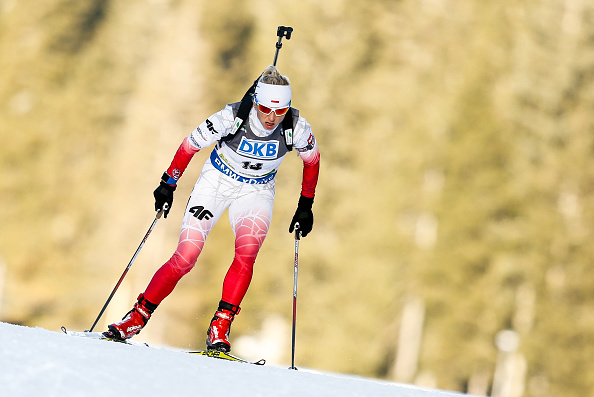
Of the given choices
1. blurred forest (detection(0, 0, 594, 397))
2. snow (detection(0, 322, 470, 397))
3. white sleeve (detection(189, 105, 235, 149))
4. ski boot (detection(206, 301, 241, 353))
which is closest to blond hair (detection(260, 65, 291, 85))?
white sleeve (detection(189, 105, 235, 149))

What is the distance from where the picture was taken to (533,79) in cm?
5234

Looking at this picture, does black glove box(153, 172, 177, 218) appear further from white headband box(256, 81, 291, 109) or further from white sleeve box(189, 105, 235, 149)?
white headband box(256, 81, 291, 109)

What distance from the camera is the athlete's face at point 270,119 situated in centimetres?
672

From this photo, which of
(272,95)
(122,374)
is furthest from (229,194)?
(122,374)

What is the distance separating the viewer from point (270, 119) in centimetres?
672

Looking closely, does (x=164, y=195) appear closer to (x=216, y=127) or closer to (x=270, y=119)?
(x=216, y=127)

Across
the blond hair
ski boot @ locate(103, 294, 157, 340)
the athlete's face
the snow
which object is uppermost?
the blond hair

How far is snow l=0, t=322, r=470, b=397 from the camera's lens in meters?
4.34

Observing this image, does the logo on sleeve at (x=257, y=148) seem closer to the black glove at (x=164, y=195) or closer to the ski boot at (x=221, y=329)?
the black glove at (x=164, y=195)

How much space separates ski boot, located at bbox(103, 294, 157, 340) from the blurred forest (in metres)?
25.8

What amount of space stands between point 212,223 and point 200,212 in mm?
174

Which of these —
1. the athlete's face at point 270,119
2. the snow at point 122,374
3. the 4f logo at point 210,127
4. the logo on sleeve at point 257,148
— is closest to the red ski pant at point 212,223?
the logo on sleeve at point 257,148

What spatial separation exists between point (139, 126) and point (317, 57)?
39.5ft

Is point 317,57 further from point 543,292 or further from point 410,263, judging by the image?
point 543,292
